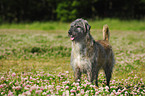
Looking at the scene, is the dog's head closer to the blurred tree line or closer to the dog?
the dog

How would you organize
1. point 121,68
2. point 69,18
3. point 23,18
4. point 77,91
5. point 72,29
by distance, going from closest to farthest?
point 77,91 → point 72,29 → point 121,68 → point 69,18 → point 23,18

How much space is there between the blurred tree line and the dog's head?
1515 inches

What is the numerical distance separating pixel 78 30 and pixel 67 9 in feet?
135

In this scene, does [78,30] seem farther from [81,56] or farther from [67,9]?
[67,9]

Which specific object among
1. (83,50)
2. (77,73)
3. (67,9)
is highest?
(67,9)

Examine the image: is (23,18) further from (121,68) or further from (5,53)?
(121,68)

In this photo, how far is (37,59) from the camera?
30.1 ft

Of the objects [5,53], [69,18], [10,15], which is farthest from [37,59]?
[10,15]

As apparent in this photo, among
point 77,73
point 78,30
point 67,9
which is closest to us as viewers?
point 78,30

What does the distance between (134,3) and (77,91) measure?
158ft

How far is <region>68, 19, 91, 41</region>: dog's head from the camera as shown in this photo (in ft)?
13.9

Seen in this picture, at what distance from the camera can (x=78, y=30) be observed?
4266 millimetres

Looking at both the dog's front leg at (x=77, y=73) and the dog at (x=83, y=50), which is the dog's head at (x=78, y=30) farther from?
the dog's front leg at (x=77, y=73)

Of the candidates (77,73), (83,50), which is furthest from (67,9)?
(83,50)
